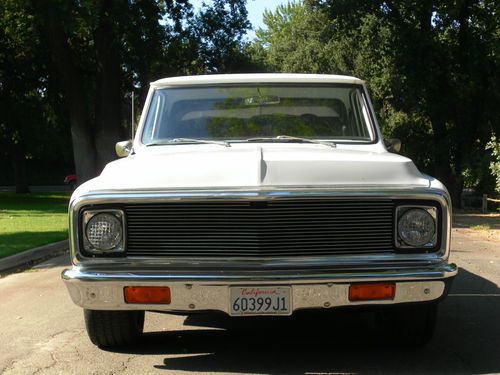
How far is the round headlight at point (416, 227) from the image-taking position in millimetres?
4328

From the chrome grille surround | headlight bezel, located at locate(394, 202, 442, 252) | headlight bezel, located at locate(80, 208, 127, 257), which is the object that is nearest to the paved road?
the chrome grille surround

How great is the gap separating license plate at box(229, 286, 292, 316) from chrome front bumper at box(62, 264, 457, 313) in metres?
0.04

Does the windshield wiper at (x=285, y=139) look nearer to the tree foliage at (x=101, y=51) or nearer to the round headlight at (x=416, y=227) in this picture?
the round headlight at (x=416, y=227)

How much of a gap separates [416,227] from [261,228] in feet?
3.25

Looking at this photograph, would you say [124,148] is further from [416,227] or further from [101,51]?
[101,51]

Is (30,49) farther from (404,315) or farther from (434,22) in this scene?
(404,315)

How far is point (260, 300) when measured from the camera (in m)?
4.18

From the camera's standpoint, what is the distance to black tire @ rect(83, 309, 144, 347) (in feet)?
15.7

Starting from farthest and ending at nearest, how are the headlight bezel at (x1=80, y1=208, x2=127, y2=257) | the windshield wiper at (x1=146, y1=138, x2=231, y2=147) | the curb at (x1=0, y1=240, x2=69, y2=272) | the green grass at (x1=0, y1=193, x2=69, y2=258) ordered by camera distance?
the green grass at (x1=0, y1=193, x2=69, y2=258), the curb at (x1=0, y1=240, x2=69, y2=272), the windshield wiper at (x1=146, y1=138, x2=231, y2=147), the headlight bezel at (x1=80, y1=208, x2=127, y2=257)

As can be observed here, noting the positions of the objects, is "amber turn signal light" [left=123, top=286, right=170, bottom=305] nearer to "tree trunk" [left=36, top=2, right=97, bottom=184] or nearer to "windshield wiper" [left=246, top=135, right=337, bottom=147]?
"windshield wiper" [left=246, top=135, right=337, bottom=147]

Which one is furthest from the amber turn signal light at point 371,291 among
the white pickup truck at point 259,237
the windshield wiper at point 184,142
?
the windshield wiper at point 184,142

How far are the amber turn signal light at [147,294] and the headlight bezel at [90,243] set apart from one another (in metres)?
0.25

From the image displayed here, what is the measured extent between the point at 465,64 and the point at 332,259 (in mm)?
24315

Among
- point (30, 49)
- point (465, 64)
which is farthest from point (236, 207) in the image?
point (465, 64)
